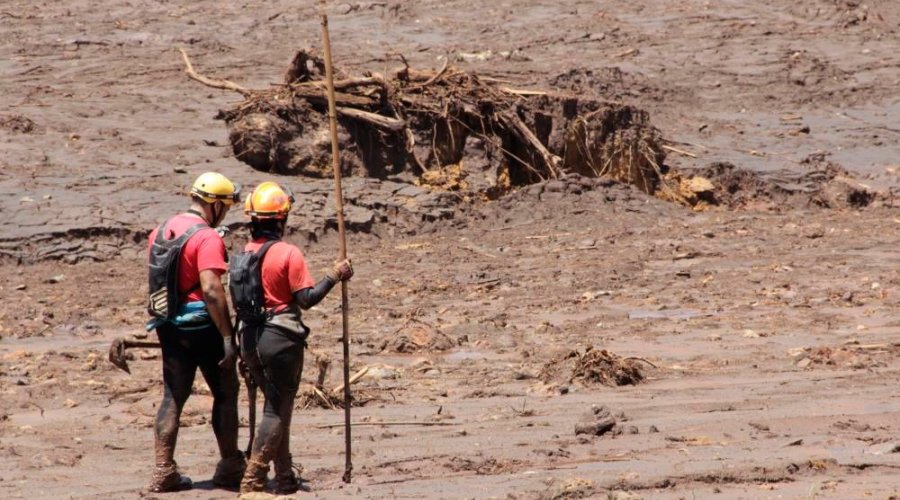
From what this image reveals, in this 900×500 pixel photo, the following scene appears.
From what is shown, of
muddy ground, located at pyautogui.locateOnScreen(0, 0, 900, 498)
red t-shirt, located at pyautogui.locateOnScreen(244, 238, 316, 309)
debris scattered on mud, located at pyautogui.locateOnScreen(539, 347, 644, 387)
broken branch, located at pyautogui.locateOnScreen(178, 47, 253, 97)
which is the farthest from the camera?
broken branch, located at pyautogui.locateOnScreen(178, 47, 253, 97)

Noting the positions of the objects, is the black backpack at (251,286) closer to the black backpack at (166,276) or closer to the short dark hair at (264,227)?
the short dark hair at (264,227)

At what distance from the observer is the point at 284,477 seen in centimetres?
600

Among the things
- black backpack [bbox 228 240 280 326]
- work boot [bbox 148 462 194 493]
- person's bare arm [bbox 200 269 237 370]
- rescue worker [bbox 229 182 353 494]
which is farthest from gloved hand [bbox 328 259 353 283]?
work boot [bbox 148 462 194 493]

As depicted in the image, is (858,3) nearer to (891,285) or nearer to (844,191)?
(844,191)

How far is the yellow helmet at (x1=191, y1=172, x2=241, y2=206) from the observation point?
6051mm

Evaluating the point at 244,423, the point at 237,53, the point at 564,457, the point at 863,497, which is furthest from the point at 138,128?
the point at 863,497

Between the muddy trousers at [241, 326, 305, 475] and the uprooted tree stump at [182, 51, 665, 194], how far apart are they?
9.57 meters

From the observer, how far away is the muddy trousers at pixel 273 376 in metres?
5.81

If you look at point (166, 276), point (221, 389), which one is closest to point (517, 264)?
point (221, 389)

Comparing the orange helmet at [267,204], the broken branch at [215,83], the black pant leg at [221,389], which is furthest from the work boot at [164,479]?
the broken branch at [215,83]

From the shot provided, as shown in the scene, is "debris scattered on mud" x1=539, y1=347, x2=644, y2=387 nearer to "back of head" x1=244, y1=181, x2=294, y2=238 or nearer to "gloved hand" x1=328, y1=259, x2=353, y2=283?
"gloved hand" x1=328, y1=259, x2=353, y2=283

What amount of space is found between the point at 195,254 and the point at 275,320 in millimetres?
477

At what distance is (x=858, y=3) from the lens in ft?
76.3

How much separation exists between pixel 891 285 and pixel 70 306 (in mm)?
6762
